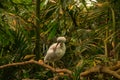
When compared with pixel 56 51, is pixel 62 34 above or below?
above

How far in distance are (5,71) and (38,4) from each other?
2.03ft

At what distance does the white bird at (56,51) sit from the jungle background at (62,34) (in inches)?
2.8

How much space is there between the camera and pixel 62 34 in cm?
329

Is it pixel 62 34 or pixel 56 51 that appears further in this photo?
pixel 62 34

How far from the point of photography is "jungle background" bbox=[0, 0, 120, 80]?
8.09 ft

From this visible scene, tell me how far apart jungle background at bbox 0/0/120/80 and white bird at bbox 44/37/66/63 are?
7 centimetres

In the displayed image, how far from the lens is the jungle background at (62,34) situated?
246 centimetres

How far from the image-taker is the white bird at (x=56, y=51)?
300cm

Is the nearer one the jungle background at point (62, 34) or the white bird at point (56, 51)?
the jungle background at point (62, 34)

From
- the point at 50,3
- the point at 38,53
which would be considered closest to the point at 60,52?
the point at 38,53

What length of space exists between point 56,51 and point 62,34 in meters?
0.29

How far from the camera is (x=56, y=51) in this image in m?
3.05

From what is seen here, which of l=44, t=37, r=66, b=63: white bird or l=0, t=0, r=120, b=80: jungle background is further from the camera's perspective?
l=44, t=37, r=66, b=63: white bird

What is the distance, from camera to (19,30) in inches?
105
